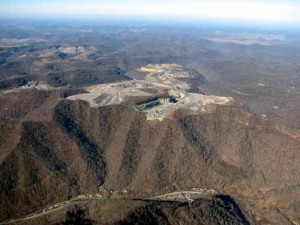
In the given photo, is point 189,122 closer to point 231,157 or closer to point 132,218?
point 231,157

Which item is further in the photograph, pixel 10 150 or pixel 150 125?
pixel 150 125

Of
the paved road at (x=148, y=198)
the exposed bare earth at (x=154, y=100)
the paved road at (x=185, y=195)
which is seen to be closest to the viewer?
the paved road at (x=148, y=198)

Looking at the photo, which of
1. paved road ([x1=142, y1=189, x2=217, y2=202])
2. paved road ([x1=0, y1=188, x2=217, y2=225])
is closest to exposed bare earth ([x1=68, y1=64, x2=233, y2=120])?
paved road ([x1=142, y1=189, x2=217, y2=202])

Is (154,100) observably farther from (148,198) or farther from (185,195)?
(148,198)

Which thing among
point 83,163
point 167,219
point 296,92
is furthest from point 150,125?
point 296,92

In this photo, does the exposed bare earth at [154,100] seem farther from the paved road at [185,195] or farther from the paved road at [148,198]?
the paved road at [148,198]

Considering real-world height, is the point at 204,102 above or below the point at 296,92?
above

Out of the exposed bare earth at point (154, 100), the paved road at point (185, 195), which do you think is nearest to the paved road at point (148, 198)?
the paved road at point (185, 195)

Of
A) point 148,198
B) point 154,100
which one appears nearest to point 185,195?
point 148,198

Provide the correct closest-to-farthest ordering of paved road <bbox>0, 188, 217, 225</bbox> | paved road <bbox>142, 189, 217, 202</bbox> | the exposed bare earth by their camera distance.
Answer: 1. paved road <bbox>0, 188, 217, 225</bbox>
2. paved road <bbox>142, 189, 217, 202</bbox>
3. the exposed bare earth

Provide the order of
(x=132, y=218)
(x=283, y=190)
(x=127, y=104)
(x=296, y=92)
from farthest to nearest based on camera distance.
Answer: (x=296, y=92) → (x=127, y=104) → (x=283, y=190) → (x=132, y=218)

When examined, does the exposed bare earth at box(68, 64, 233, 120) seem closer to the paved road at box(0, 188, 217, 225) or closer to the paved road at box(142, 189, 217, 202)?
the paved road at box(142, 189, 217, 202)
